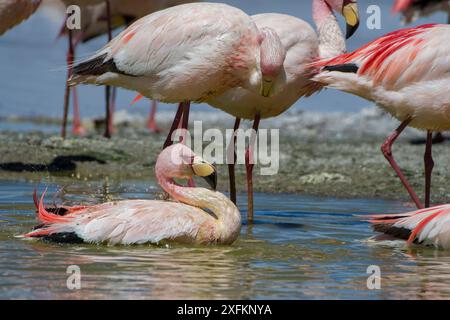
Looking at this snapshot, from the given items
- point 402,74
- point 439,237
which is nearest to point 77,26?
point 402,74

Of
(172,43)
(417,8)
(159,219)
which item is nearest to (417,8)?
(417,8)

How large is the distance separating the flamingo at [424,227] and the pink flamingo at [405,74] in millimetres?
1218

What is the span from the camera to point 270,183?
10461 mm

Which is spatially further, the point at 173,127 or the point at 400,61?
the point at 173,127

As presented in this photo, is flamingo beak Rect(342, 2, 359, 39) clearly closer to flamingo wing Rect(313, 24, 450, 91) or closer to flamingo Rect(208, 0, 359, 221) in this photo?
flamingo Rect(208, 0, 359, 221)

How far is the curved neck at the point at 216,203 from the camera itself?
6953mm

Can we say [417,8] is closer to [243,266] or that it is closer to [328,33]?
[328,33]

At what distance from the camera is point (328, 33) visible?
8.77 m

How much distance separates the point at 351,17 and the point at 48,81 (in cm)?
1056

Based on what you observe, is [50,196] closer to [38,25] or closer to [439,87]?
[439,87]

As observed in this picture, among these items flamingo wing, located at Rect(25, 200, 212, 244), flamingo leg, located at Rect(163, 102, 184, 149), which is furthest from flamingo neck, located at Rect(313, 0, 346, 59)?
flamingo wing, located at Rect(25, 200, 212, 244)

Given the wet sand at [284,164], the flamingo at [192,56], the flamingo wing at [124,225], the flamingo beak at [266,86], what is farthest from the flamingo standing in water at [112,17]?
the flamingo wing at [124,225]

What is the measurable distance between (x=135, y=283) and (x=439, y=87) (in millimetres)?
3305

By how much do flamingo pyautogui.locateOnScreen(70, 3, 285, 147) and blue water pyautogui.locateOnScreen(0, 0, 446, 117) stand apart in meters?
8.00
